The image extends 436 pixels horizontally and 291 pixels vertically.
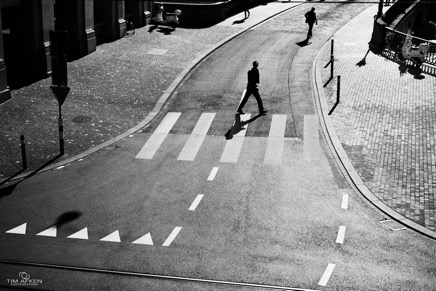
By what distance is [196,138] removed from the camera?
889 inches

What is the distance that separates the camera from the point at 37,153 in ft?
68.6

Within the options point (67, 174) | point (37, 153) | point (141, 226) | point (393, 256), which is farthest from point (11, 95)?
point (393, 256)

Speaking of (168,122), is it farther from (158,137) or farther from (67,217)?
(67,217)

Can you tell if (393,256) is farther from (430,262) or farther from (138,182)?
(138,182)

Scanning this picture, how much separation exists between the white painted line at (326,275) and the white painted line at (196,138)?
746cm

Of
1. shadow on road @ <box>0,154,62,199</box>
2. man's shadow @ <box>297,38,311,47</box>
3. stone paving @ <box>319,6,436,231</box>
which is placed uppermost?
stone paving @ <box>319,6,436,231</box>

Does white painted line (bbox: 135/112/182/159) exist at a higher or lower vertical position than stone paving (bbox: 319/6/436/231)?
lower

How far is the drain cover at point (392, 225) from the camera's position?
54.1 ft

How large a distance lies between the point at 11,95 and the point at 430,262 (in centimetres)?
1838

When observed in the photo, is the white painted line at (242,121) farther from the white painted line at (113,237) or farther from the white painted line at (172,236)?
the white painted line at (113,237)

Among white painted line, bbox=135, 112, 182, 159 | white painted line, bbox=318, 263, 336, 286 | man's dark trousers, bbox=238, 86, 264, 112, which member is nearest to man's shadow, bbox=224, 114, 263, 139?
man's dark trousers, bbox=238, 86, 264, 112

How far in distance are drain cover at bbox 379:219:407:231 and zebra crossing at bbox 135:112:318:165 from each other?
466cm

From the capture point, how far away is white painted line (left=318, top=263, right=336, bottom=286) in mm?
13872

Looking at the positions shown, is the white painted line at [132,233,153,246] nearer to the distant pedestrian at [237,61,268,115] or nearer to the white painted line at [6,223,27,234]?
the white painted line at [6,223,27,234]
